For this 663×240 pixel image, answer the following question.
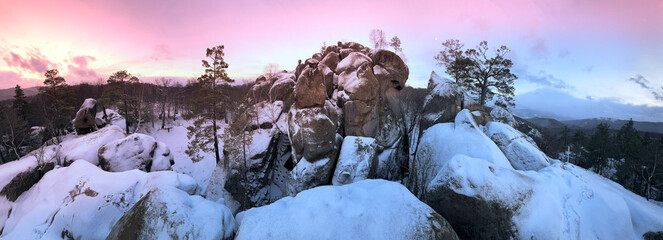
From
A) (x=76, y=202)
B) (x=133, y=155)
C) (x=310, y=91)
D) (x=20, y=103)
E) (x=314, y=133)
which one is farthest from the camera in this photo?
(x=20, y=103)

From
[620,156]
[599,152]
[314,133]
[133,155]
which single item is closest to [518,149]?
[314,133]

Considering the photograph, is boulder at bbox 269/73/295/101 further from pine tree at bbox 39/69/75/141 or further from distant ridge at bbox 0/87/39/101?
distant ridge at bbox 0/87/39/101

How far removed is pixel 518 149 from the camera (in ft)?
37.7

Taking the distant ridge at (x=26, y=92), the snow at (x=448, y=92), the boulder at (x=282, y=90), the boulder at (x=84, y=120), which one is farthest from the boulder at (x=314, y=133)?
the distant ridge at (x=26, y=92)

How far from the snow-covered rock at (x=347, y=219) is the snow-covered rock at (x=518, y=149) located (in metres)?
7.63

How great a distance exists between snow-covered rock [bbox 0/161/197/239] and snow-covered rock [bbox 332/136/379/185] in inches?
398

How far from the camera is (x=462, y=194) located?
7.89 m

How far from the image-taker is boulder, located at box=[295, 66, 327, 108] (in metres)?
17.5

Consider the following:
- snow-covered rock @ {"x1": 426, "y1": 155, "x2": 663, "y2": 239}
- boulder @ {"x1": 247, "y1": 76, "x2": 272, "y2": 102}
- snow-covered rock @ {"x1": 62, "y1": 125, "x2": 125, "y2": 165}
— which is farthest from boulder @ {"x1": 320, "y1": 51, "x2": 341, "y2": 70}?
snow-covered rock @ {"x1": 62, "y1": 125, "x2": 125, "y2": 165}

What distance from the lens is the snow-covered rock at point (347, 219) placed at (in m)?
6.41

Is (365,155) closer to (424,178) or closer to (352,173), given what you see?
(352,173)

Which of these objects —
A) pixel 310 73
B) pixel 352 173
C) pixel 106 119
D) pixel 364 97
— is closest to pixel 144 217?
pixel 352 173

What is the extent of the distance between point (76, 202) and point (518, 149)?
72.8 feet

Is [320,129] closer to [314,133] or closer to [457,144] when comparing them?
[314,133]
